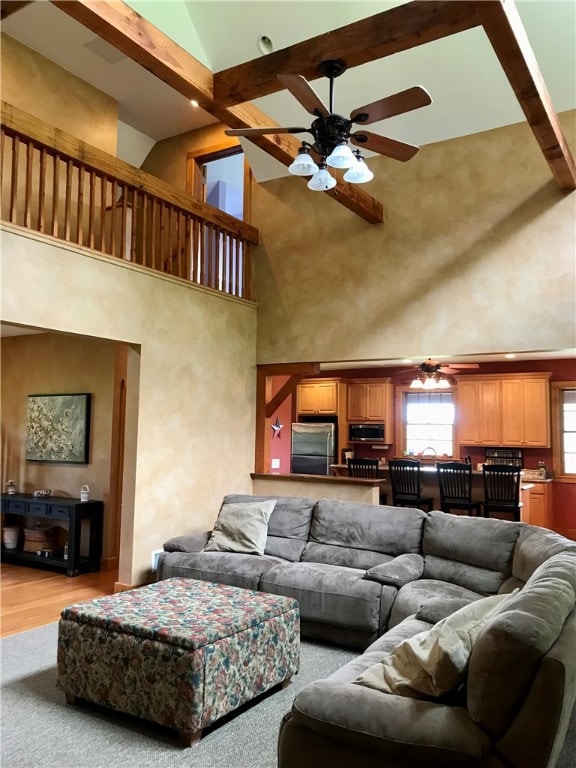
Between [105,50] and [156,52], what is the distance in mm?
3333

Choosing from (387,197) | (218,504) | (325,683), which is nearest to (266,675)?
(325,683)

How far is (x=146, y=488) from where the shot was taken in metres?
5.31

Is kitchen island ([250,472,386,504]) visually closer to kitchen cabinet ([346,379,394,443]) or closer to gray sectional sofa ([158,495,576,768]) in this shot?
gray sectional sofa ([158,495,576,768])

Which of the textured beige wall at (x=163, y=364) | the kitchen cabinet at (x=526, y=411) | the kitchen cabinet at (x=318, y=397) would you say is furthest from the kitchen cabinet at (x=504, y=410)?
the textured beige wall at (x=163, y=364)

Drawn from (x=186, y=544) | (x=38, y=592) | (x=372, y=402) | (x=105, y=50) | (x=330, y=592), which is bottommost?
(x=38, y=592)

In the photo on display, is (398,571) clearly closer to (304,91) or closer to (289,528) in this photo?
(289,528)

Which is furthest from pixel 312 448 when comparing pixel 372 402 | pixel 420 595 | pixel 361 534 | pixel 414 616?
pixel 414 616

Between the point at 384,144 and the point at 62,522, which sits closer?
the point at 384,144

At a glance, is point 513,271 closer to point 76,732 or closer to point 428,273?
point 428,273

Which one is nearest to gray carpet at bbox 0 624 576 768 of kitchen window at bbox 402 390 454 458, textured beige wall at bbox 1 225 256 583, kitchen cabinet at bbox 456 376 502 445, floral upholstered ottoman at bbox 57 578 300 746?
floral upholstered ottoman at bbox 57 578 300 746

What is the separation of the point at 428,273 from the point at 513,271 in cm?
81

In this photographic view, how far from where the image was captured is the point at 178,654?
280cm

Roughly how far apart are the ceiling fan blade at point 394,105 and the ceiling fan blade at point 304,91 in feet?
0.67

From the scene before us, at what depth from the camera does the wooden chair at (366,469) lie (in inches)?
286
